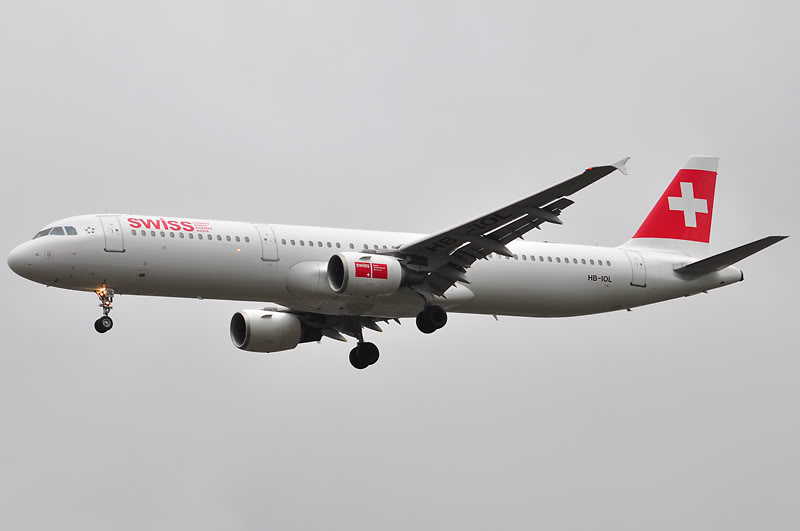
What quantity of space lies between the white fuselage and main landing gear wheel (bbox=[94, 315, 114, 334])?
3.25ft

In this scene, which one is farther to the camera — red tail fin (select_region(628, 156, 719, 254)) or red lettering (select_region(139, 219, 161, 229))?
red tail fin (select_region(628, 156, 719, 254))

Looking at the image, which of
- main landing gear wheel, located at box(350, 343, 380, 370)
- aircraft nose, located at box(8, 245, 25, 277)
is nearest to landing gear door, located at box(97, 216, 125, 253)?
aircraft nose, located at box(8, 245, 25, 277)

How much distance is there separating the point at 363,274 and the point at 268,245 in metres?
3.30

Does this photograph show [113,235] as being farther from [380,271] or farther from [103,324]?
[380,271]

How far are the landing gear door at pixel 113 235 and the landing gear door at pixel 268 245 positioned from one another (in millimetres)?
4513

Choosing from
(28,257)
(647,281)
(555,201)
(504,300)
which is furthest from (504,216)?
(28,257)

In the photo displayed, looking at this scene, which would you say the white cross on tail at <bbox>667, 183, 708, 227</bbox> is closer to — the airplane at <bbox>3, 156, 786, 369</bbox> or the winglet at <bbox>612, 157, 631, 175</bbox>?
the airplane at <bbox>3, 156, 786, 369</bbox>

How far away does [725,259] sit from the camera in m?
50.5

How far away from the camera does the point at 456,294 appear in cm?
4766

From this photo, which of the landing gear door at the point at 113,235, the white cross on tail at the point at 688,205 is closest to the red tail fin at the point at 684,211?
the white cross on tail at the point at 688,205

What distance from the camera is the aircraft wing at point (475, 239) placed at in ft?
142

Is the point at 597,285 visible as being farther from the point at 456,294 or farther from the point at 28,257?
the point at 28,257

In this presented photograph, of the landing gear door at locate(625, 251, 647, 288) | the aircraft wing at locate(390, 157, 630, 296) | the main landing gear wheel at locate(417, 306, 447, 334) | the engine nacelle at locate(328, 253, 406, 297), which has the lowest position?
the main landing gear wheel at locate(417, 306, 447, 334)

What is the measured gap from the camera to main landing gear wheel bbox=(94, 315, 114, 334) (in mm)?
43444
